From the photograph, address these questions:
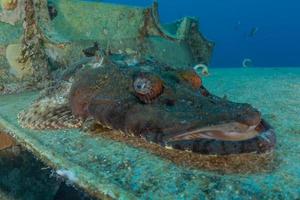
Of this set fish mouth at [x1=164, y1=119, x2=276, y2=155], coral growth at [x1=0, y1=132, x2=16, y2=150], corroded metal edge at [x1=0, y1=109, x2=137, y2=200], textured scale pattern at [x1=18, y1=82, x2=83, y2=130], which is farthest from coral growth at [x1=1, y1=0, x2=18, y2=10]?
fish mouth at [x1=164, y1=119, x2=276, y2=155]

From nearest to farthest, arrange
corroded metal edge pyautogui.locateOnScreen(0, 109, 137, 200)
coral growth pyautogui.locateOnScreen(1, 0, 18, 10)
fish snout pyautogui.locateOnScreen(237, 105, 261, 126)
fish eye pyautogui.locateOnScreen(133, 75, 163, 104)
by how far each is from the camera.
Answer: corroded metal edge pyautogui.locateOnScreen(0, 109, 137, 200) < fish snout pyautogui.locateOnScreen(237, 105, 261, 126) < fish eye pyautogui.locateOnScreen(133, 75, 163, 104) < coral growth pyautogui.locateOnScreen(1, 0, 18, 10)

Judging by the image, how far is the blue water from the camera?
103062 millimetres

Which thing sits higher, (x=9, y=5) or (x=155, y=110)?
(x=9, y=5)

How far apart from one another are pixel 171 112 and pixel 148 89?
11.4 inches

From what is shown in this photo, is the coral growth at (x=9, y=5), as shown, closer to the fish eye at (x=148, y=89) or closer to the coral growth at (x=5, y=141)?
the coral growth at (x=5, y=141)

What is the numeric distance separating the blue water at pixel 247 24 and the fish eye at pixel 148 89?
9153cm

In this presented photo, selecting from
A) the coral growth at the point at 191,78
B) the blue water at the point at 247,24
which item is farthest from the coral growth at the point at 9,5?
the blue water at the point at 247,24

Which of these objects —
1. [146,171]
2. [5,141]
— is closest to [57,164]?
[146,171]

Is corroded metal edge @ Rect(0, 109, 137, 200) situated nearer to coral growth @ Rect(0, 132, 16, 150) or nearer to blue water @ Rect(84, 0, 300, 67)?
coral growth @ Rect(0, 132, 16, 150)

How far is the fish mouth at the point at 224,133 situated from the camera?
7.28 ft

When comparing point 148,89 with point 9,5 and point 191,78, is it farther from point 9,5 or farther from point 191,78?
point 9,5

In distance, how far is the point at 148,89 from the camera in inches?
104

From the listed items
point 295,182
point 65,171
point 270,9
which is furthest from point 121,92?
point 270,9

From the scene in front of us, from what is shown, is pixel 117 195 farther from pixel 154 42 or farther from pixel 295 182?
pixel 154 42
